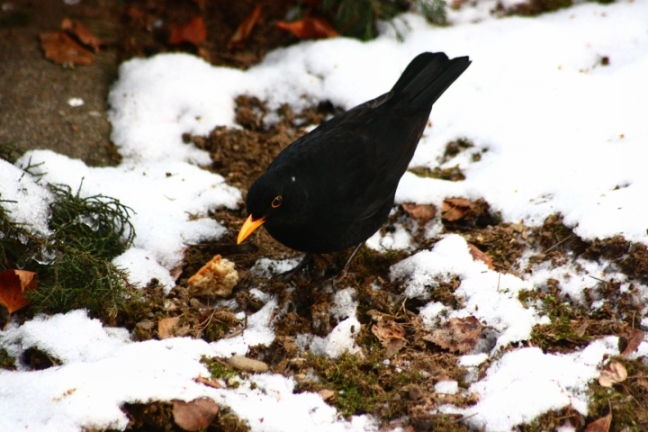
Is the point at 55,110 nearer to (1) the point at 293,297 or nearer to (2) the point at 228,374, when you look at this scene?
(1) the point at 293,297

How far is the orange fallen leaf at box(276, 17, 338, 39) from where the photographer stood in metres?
5.70

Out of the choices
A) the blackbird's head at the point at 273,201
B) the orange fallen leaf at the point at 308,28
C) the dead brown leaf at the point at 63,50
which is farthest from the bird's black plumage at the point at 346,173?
the dead brown leaf at the point at 63,50

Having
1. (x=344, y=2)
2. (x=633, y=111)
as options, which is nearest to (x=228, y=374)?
(x=633, y=111)

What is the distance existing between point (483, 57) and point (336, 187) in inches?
93.2

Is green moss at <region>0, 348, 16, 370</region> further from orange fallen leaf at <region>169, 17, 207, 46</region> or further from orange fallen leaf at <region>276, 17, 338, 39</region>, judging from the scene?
orange fallen leaf at <region>276, 17, 338, 39</region>

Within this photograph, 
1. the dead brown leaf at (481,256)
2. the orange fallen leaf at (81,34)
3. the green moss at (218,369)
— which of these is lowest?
the orange fallen leaf at (81,34)

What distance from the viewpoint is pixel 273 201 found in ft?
11.6

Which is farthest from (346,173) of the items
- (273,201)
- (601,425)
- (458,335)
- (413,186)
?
(601,425)

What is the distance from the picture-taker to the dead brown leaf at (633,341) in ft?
9.97

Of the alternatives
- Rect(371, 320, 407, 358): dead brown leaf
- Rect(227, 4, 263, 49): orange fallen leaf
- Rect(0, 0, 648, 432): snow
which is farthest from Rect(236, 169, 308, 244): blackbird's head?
Rect(227, 4, 263, 49): orange fallen leaf

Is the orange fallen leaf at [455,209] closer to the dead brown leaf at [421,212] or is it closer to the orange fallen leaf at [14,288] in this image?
the dead brown leaf at [421,212]

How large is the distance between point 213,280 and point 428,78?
83.1 inches

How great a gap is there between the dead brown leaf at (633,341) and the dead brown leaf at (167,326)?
229 centimetres

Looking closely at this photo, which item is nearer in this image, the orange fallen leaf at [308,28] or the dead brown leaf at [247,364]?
the dead brown leaf at [247,364]
